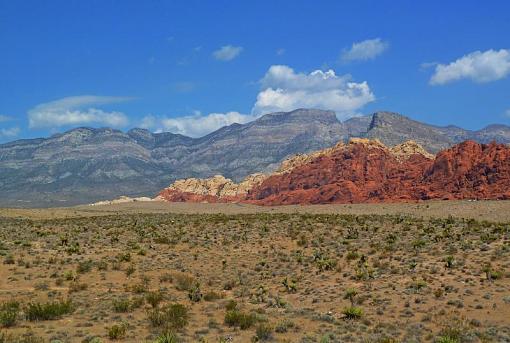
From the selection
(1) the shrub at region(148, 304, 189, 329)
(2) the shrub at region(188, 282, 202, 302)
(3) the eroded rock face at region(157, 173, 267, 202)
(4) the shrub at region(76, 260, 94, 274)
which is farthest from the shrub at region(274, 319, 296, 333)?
(3) the eroded rock face at region(157, 173, 267, 202)

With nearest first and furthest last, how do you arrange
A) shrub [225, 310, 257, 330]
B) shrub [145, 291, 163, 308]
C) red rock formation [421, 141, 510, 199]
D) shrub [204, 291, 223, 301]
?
shrub [225, 310, 257, 330] < shrub [145, 291, 163, 308] < shrub [204, 291, 223, 301] < red rock formation [421, 141, 510, 199]

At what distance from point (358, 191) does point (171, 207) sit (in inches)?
1563

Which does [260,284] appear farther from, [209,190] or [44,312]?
[209,190]

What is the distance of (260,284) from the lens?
26.5 m

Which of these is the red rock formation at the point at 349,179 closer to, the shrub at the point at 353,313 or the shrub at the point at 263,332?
the shrub at the point at 353,313

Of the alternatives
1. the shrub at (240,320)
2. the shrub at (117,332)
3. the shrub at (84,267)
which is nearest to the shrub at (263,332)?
the shrub at (240,320)

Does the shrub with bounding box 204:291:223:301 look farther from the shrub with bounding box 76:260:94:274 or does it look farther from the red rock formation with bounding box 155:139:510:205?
the red rock formation with bounding box 155:139:510:205

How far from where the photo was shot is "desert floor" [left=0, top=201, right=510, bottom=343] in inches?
664

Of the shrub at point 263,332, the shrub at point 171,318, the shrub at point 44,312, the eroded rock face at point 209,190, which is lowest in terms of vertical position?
the shrub at point 263,332

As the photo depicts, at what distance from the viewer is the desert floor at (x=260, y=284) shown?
1688cm

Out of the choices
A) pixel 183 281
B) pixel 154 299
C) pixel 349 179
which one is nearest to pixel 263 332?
pixel 154 299

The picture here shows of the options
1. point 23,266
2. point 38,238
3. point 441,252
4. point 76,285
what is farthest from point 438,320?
point 38,238

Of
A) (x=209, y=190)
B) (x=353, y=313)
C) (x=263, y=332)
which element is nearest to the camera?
(x=263, y=332)

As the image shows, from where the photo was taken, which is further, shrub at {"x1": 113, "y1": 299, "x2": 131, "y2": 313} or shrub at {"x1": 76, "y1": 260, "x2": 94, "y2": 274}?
shrub at {"x1": 76, "y1": 260, "x2": 94, "y2": 274}
